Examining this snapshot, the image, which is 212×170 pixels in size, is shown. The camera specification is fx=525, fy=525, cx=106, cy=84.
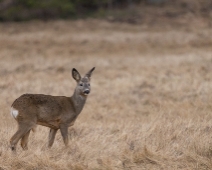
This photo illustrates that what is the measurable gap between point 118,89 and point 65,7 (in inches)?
932

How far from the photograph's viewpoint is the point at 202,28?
117ft

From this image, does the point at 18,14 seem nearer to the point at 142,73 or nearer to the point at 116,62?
the point at 116,62

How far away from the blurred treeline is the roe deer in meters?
30.2

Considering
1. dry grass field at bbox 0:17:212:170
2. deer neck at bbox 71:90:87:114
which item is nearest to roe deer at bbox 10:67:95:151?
deer neck at bbox 71:90:87:114

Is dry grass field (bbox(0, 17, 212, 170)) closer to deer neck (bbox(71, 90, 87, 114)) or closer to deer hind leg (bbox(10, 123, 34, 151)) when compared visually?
deer hind leg (bbox(10, 123, 34, 151))

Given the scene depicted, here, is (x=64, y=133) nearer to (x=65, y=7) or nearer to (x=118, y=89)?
(x=118, y=89)

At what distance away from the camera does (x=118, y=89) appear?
56.7ft

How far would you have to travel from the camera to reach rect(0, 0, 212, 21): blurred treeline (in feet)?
129

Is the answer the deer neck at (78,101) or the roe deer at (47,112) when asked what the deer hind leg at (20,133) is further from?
the deer neck at (78,101)

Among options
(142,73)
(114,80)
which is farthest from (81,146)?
(142,73)

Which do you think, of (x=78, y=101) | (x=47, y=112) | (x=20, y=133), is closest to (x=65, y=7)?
(x=78, y=101)

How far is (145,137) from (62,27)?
2665 cm

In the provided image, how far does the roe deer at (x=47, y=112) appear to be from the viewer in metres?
8.61

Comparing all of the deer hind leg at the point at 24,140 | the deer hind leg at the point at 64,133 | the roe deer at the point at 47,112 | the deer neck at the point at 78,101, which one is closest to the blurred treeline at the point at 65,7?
the deer neck at the point at 78,101
